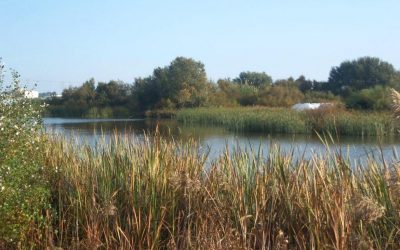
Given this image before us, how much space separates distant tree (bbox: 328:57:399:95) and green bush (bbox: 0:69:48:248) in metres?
51.9

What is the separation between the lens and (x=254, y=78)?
81812mm

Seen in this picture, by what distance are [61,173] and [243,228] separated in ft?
8.04

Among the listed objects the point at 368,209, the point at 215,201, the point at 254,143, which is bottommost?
the point at 254,143

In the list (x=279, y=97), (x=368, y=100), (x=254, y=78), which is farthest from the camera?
(x=254, y=78)

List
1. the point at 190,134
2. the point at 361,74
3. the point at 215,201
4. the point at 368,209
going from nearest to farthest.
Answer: the point at 368,209 → the point at 215,201 → the point at 190,134 → the point at 361,74

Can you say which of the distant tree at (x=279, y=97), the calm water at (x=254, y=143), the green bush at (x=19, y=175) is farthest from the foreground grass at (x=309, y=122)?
the green bush at (x=19, y=175)

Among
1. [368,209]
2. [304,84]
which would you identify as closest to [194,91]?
[304,84]

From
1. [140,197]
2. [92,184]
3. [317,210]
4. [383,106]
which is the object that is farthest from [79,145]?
[383,106]

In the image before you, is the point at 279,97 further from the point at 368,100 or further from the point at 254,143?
the point at 254,143

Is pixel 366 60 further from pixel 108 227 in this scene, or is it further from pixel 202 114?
pixel 108 227

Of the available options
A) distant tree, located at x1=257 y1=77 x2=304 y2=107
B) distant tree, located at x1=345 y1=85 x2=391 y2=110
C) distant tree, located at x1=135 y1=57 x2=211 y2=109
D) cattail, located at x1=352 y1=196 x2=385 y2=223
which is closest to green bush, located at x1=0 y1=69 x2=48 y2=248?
cattail, located at x1=352 y1=196 x2=385 y2=223

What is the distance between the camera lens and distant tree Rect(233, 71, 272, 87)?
80.4 meters

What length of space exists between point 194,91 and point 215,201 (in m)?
51.1

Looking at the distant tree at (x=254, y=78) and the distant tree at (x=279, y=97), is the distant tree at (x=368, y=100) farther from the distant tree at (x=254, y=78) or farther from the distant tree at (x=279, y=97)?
the distant tree at (x=254, y=78)
